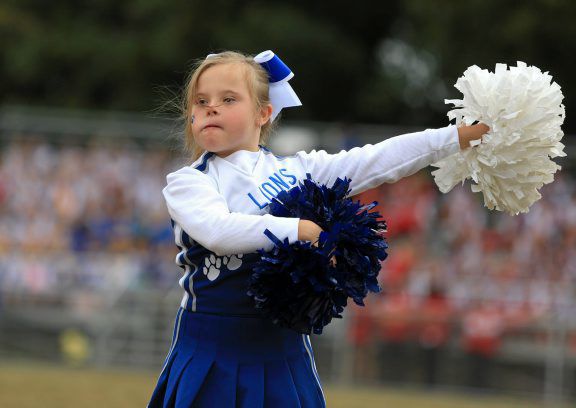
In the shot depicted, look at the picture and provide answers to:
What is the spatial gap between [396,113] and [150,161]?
23.1 feet

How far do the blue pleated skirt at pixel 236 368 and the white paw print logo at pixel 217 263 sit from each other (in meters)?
0.14

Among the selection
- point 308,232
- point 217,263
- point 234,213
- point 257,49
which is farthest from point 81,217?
point 308,232

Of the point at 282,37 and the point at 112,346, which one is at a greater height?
the point at 282,37

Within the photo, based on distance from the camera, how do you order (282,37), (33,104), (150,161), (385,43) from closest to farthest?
(150,161) < (282,37) < (385,43) < (33,104)

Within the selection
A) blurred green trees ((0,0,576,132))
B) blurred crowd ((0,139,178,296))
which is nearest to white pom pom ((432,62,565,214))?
blurred crowd ((0,139,178,296))

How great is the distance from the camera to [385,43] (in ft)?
61.3

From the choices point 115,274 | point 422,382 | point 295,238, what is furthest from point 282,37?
point 295,238

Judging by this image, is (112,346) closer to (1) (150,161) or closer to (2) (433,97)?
(1) (150,161)

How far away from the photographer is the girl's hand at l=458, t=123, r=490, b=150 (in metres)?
3.53

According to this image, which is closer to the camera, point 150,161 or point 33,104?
point 150,161

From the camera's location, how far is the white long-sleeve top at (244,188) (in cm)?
329

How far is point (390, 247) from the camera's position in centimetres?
1051

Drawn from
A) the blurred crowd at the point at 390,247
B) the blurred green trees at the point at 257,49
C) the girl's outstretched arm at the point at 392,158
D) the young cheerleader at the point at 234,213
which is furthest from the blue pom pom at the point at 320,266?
the blurred green trees at the point at 257,49

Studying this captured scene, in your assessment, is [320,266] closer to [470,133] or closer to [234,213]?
[234,213]
